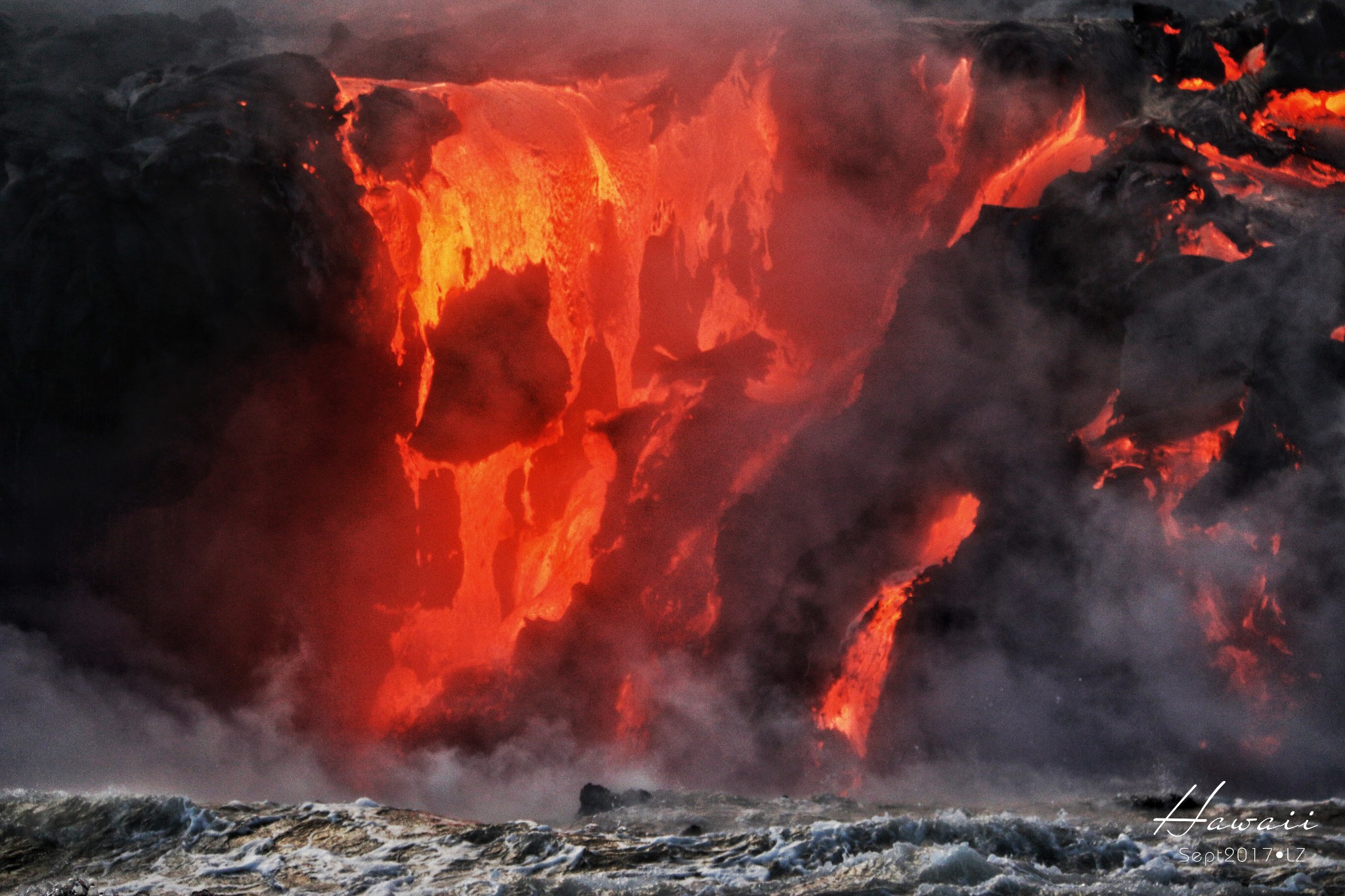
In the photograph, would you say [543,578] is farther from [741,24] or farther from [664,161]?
[741,24]

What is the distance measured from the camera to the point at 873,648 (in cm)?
933

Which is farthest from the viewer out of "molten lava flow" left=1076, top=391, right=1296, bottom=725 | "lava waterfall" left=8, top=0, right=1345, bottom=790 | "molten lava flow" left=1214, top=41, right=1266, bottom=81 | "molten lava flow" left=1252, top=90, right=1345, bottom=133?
"molten lava flow" left=1214, top=41, right=1266, bottom=81

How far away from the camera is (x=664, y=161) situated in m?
9.82

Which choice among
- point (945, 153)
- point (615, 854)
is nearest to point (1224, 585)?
point (945, 153)

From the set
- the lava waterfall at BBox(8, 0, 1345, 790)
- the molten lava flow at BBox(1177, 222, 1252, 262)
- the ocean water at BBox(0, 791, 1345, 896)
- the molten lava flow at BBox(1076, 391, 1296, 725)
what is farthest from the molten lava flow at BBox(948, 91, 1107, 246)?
the ocean water at BBox(0, 791, 1345, 896)

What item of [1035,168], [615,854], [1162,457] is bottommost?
[615,854]

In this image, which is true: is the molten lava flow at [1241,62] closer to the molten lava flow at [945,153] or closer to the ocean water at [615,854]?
the molten lava flow at [945,153]

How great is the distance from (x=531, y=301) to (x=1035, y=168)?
4.19m

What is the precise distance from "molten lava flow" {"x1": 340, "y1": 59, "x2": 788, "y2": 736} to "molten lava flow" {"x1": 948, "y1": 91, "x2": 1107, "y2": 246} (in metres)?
1.71

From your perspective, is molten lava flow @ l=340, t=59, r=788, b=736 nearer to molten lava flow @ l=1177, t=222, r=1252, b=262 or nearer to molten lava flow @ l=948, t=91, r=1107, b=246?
molten lava flow @ l=948, t=91, r=1107, b=246

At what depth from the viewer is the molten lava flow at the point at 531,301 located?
9.28 m

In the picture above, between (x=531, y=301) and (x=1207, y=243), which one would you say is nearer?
(x=1207, y=243)

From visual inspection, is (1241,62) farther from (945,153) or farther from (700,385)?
(700,385)

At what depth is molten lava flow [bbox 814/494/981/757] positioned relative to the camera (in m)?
9.26
